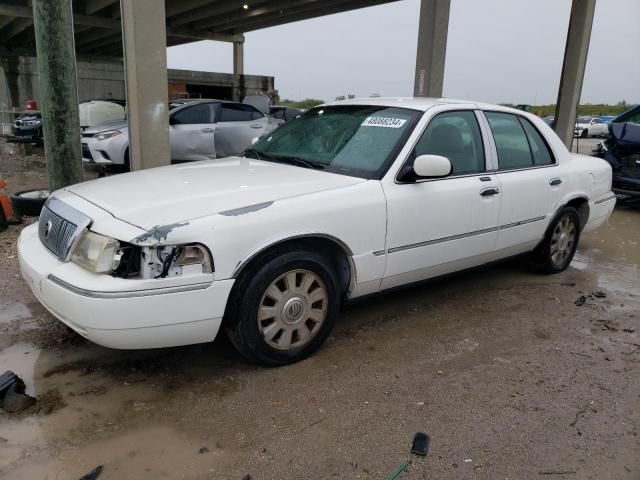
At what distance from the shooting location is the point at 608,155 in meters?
9.02

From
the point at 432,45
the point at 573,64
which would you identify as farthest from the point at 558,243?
the point at 573,64

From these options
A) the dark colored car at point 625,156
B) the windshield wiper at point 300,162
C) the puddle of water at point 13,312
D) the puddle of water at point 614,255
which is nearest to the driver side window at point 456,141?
the windshield wiper at point 300,162

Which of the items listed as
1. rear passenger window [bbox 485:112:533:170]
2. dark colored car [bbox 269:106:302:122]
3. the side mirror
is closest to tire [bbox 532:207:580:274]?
rear passenger window [bbox 485:112:533:170]

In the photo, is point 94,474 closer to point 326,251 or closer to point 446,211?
point 326,251

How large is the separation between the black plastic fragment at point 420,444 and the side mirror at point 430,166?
5.38ft

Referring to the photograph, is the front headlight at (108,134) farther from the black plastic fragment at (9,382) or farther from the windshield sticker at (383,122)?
the black plastic fragment at (9,382)

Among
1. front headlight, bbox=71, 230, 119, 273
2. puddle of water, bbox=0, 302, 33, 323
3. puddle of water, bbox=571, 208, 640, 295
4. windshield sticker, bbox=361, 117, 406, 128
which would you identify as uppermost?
windshield sticker, bbox=361, 117, 406, 128

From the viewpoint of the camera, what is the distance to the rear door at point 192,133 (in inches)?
414

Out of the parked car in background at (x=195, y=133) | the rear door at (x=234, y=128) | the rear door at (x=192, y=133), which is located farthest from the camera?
the rear door at (x=234, y=128)

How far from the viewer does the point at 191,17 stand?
20.7m

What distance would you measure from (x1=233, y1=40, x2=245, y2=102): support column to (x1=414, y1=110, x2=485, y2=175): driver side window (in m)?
23.0

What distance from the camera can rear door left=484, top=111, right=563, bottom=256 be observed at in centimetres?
435

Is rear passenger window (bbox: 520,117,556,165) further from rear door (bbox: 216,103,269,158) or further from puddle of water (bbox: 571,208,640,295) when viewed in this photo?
rear door (bbox: 216,103,269,158)

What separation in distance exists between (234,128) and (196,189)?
8.51 meters
